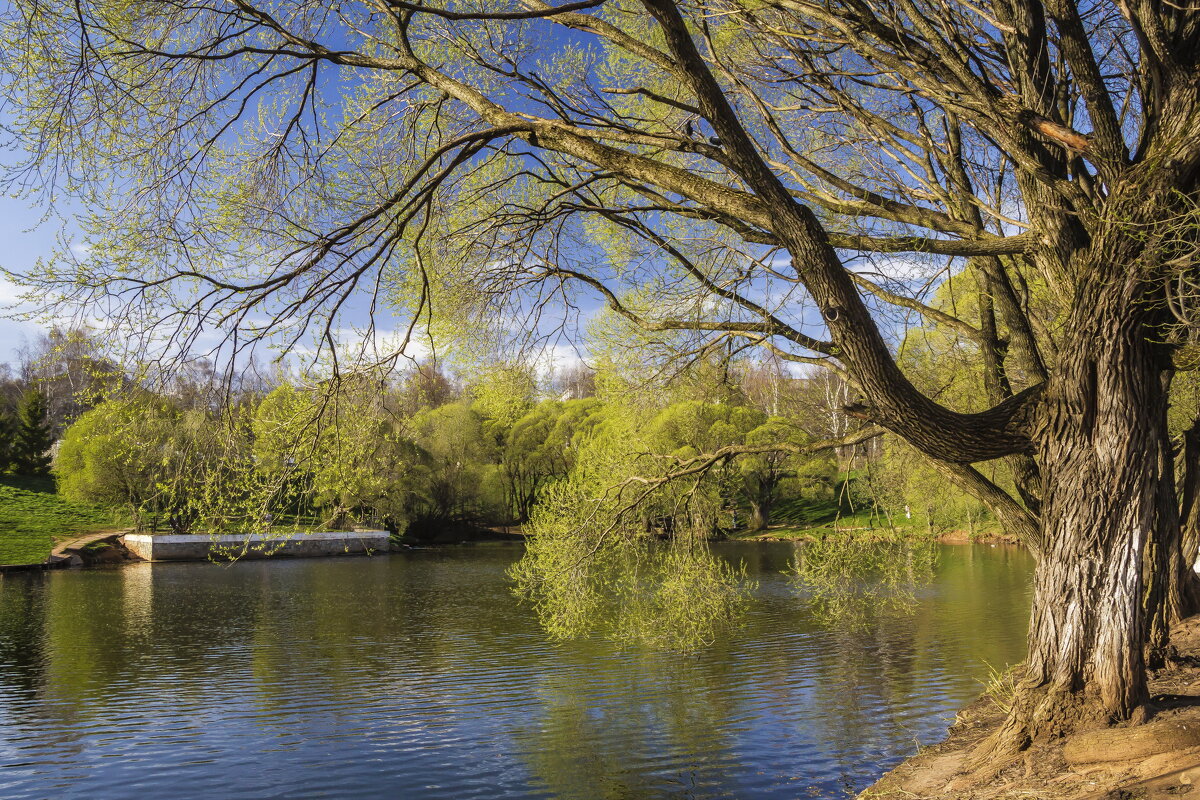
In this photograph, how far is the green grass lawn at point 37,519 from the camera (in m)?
34.2

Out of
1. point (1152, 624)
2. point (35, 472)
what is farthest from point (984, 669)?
point (35, 472)

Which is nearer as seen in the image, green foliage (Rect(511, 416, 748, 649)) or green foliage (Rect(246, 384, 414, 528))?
green foliage (Rect(246, 384, 414, 528))

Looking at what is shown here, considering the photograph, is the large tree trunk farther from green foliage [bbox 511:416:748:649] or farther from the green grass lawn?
the green grass lawn

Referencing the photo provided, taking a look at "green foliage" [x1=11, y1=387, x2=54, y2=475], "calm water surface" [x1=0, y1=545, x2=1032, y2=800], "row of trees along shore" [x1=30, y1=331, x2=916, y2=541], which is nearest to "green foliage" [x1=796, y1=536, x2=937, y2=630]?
"row of trees along shore" [x1=30, y1=331, x2=916, y2=541]

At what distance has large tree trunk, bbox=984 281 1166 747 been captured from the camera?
18.6 ft

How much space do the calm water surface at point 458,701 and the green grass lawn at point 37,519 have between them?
1246cm

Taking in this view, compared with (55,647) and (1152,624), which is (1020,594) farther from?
(55,647)

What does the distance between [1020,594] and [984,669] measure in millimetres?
9149

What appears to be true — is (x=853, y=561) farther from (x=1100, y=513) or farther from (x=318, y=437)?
(x=318, y=437)

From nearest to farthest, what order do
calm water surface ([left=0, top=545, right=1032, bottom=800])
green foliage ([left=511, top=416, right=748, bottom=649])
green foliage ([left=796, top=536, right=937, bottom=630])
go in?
calm water surface ([left=0, top=545, right=1032, bottom=800]), green foliage ([left=511, top=416, right=748, bottom=649]), green foliage ([left=796, top=536, right=937, bottom=630])

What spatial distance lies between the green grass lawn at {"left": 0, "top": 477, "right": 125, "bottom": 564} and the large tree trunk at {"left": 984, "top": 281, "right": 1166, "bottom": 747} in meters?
36.0

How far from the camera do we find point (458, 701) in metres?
13.3

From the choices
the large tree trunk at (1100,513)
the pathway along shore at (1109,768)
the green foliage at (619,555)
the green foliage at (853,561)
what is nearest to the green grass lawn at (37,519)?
the green foliage at (619,555)

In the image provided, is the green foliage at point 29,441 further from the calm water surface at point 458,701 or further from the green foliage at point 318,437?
the green foliage at point 318,437
